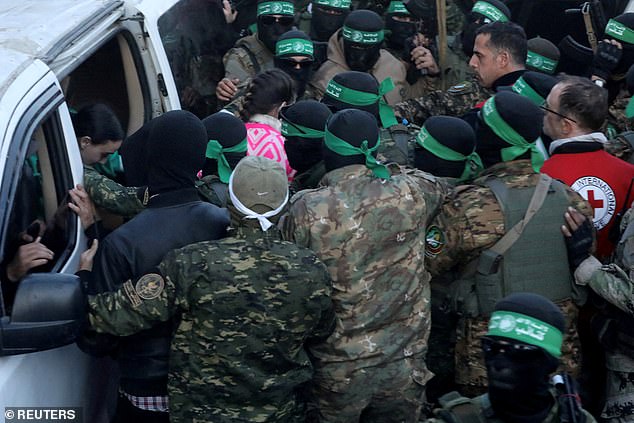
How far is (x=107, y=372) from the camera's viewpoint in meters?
3.57

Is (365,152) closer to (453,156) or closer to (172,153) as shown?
(453,156)

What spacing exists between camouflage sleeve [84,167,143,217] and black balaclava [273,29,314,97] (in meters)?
2.09

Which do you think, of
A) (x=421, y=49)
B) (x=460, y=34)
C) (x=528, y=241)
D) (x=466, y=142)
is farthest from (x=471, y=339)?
(x=460, y=34)

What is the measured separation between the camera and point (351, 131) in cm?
373

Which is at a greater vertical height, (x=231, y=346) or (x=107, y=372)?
(x=231, y=346)

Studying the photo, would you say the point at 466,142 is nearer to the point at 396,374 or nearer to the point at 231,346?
the point at 396,374

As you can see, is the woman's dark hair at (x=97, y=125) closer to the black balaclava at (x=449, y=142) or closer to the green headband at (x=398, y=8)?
the black balaclava at (x=449, y=142)

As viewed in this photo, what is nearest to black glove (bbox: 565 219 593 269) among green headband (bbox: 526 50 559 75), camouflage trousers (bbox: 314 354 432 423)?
camouflage trousers (bbox: 314 354 432 423)

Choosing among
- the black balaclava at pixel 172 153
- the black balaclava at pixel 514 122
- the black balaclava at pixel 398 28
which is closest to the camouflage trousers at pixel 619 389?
the black balaclava at pixel 514 122

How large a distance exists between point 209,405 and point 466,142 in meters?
1.72

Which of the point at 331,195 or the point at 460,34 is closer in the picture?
the point at 331,195

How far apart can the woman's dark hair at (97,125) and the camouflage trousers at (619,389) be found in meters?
2.40

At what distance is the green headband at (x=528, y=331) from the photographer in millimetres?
2693
